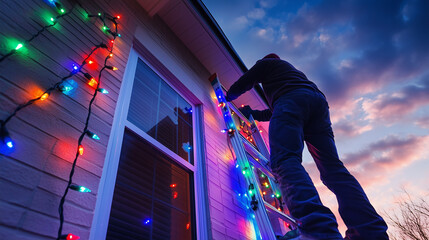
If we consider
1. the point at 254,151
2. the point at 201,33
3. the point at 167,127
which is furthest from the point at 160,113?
the point at 201,33

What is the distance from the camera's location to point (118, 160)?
4.45 feet

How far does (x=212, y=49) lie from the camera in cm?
321

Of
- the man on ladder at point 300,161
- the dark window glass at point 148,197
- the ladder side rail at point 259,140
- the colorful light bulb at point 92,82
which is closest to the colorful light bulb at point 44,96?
the colorful light bulb at point 92,82

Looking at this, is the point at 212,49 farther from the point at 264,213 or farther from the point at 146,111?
the point at 264,213

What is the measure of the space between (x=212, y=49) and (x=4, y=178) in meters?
2.82

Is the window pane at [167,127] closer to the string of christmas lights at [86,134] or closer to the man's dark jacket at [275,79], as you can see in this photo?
the string of christmas lights at [86,134]

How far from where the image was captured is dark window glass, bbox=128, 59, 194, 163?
1.79 metres

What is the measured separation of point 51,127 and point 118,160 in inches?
17.7

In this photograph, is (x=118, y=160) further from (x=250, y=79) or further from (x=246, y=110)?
(x=246, y=110)

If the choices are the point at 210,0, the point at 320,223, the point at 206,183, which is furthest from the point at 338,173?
the point at 210,0

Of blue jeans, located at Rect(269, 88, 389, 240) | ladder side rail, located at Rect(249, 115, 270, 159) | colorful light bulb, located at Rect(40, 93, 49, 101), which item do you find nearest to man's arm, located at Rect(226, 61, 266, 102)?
blue jeans, located at Rect(269, 88, 389, 240)

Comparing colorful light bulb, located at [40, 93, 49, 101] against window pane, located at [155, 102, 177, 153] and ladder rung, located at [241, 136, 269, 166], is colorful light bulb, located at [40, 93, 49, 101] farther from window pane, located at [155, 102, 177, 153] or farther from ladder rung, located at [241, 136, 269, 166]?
ladder rung, located at [241, 136, 269, 166]

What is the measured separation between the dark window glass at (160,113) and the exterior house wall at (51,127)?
26 centimetres

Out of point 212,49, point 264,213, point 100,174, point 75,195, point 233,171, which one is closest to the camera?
point 75,195
